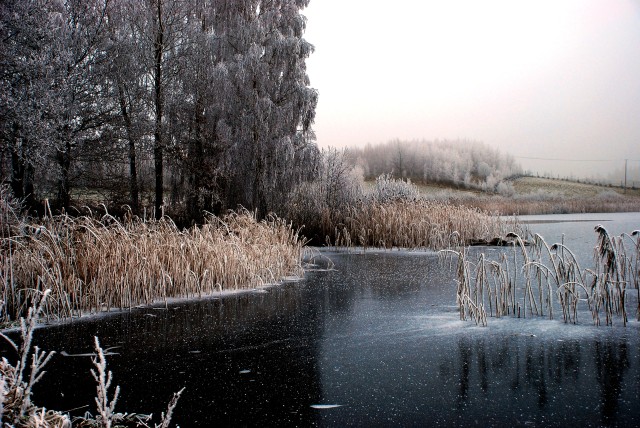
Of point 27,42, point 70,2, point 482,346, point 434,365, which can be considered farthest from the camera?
point 70,2

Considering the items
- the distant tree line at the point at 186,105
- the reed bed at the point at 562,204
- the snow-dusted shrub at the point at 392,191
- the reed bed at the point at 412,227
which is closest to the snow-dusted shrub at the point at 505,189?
the reed bed at the point at 562,204

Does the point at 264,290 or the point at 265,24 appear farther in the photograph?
the point at 265,24

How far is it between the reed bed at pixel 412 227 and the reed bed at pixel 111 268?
408 centimetres

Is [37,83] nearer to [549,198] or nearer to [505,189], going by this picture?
[549,198]

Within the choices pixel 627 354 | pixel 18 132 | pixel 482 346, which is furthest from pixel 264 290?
pixel 18 132

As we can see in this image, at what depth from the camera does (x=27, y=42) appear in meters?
8.26

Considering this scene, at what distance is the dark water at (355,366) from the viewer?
2582mm

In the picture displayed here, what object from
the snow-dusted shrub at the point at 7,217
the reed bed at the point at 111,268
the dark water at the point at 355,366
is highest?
the snow-dusted shrub at the point at 7,217

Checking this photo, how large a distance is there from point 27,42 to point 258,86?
16.6 ft

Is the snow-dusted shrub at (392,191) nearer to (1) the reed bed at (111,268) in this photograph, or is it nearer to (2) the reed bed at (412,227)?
(2) the reed bed at (412,227)

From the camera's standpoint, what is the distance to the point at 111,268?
5.09 m

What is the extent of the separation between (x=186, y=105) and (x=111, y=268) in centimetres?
877

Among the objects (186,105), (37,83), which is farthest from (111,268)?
(186,105)

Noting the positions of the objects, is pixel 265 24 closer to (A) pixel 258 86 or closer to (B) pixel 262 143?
(A) pixel 258 86
